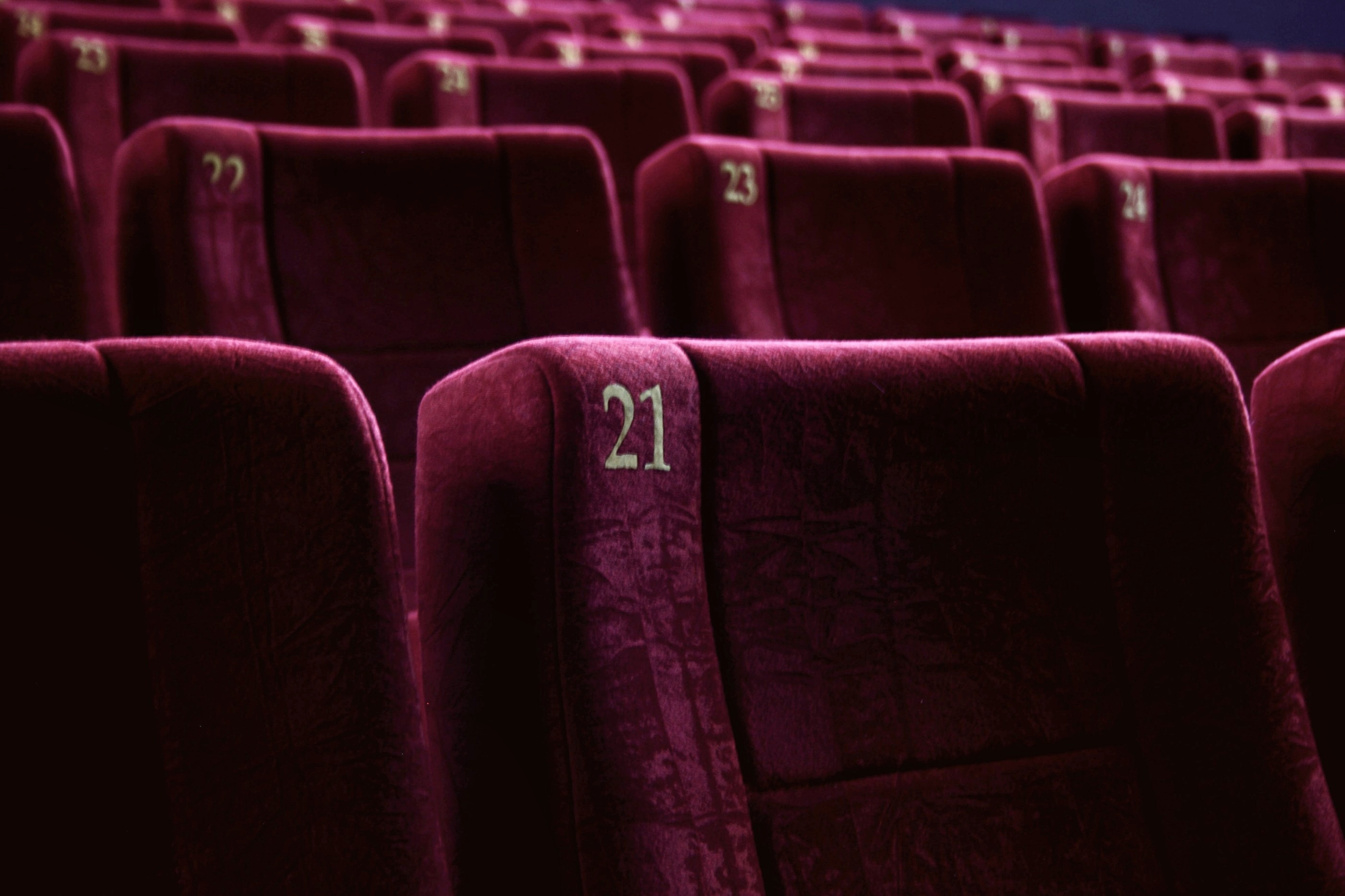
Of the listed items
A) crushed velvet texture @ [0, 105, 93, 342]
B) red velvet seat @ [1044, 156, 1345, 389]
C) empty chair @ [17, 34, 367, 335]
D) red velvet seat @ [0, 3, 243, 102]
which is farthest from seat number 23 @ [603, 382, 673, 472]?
red velvet seat @ [0, 3, 243, 102]

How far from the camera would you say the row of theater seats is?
0.21m

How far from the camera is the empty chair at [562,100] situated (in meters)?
0.86

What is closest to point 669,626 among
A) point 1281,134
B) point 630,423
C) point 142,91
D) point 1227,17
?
point 630,423

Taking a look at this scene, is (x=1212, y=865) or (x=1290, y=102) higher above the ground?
(x=1290, y=102)

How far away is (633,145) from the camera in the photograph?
915 millimetres

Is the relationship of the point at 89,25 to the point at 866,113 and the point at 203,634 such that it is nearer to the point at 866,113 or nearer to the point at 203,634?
the point at 866,113

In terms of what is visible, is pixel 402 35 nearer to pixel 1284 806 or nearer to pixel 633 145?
pixel 633 145

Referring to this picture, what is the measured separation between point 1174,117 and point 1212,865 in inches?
35.2

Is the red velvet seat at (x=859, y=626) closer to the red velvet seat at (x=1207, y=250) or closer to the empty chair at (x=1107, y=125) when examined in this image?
the red velvet seat at (x=1207, y=250)

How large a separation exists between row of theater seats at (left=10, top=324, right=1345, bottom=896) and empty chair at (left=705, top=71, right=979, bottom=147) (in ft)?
2.07

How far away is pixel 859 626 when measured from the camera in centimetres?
27

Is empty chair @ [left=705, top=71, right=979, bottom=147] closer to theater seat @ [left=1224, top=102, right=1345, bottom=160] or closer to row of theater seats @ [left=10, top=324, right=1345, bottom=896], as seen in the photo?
theater seat @ [left=1224, top=102, right=1345, bottom=160]

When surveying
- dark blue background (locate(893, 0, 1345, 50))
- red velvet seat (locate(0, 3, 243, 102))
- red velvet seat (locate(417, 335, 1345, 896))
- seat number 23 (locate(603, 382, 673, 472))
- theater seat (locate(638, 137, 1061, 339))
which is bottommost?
red velvet seat (locate(417, 335, 1345, 896))

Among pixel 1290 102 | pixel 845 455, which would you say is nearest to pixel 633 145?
pixel 845 455
